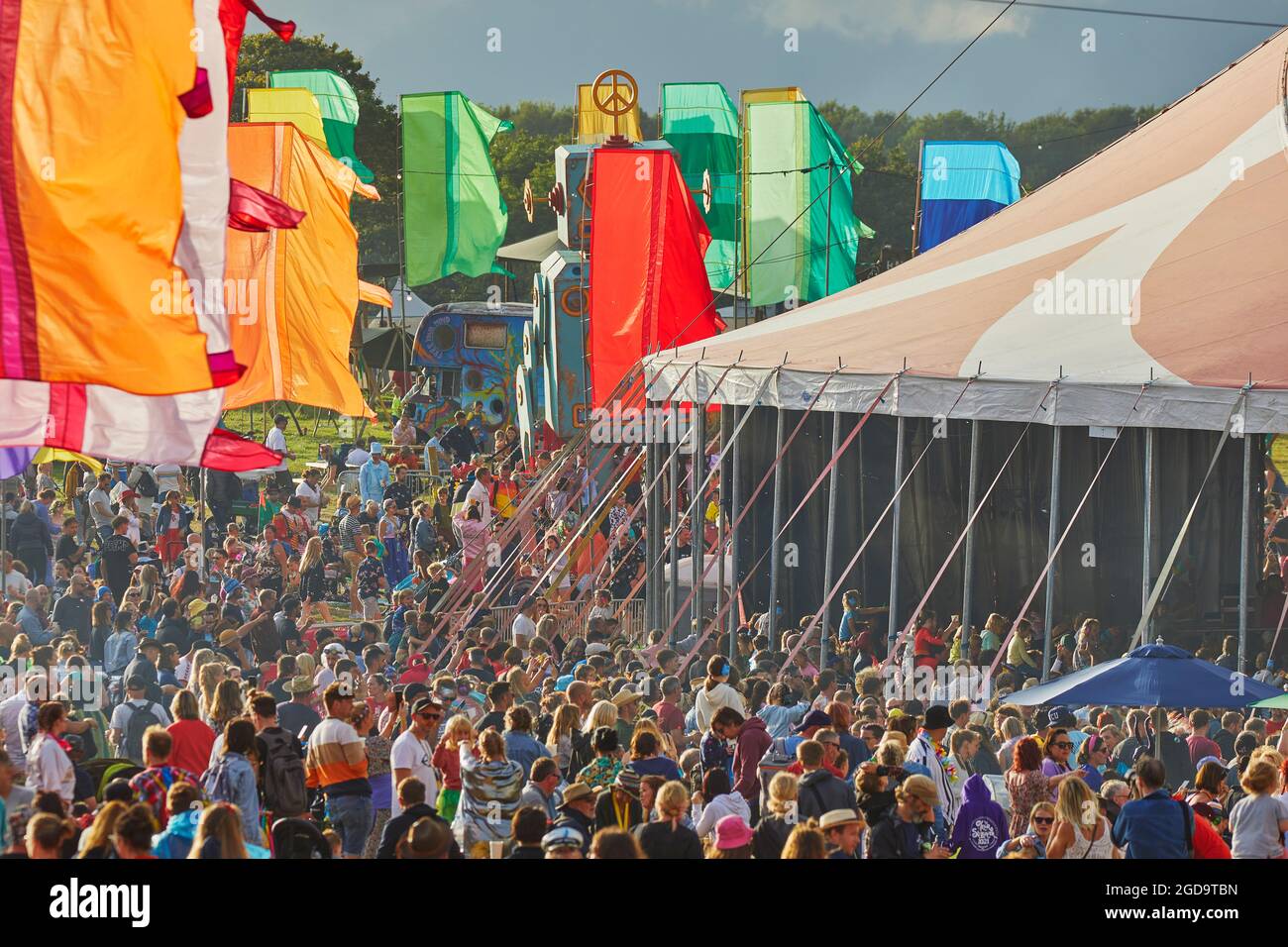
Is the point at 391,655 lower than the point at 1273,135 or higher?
lower

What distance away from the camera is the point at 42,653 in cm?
1333

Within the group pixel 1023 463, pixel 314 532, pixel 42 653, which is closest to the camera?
pixel 42 653

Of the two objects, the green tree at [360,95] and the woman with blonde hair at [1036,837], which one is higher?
the green tree at [360,95]

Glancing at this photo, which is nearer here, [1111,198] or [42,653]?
[42,653]

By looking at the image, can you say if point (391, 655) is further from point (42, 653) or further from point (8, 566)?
point (8, 566)

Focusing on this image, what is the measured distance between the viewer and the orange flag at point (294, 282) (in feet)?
64.4

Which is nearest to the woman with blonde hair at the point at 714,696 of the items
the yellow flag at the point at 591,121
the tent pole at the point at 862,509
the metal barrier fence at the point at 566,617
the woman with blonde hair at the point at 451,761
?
the woman with blonde hair at the point at 451,761

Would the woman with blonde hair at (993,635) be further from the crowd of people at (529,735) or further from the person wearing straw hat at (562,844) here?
the person wearing straw hat at (562,844)

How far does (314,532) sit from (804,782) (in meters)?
14.5

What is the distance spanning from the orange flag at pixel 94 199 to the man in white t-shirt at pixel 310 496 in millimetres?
12527

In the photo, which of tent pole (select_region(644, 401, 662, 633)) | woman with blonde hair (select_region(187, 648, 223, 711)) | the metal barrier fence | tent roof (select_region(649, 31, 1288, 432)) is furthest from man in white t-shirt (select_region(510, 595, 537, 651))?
woman with blonde hair (select_region(187, 648, 223, 711))

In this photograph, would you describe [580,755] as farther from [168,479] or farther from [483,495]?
[168,479]

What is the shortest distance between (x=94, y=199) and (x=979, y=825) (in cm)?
599
